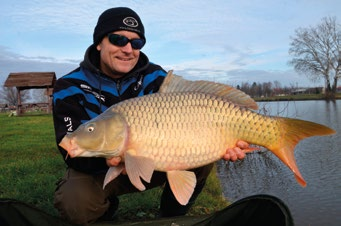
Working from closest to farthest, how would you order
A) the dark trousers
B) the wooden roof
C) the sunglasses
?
the dark trousers → the sunglasses → the wooden roof

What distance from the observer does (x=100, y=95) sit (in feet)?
6.93

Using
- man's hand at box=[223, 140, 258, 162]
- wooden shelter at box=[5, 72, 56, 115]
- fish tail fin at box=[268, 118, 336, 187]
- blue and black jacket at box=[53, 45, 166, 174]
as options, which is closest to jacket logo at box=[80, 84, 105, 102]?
blue and black jacket at box=[53, 45, 166, 174]

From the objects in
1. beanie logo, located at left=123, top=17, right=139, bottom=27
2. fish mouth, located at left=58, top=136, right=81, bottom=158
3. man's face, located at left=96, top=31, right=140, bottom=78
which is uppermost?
beanie logo, located at left=123, top=17, right=139, bottom=27

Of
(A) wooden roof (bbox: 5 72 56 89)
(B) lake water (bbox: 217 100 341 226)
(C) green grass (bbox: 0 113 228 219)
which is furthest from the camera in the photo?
(A) wooden roof (bbox: 5 72 56 89)

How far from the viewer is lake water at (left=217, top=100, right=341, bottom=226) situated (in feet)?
11.0

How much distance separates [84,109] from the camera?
6.64 ft

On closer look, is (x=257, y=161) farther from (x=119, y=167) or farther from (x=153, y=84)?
(x=119, y=167)

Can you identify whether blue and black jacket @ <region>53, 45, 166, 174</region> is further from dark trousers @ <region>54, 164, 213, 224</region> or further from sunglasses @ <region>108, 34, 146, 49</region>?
sunglasses @ <region>108, 34, 146, 49</region>

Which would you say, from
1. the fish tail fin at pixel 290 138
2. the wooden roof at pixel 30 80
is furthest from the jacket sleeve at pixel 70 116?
the wooden roof at pixel 30 80

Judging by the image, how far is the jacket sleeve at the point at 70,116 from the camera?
6.20 feet

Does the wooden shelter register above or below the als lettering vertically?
above

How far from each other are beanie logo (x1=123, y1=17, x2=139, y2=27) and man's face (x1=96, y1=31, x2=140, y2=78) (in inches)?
1.8

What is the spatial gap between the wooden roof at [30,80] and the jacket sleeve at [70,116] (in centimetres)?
1529

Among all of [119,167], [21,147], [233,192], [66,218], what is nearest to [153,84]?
[119,167]
